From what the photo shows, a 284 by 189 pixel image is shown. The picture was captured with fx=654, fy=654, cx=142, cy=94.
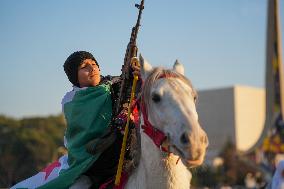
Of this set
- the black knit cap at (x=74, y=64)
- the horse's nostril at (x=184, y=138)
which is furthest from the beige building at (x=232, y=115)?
the horse's nostril at (x=184, y=138)

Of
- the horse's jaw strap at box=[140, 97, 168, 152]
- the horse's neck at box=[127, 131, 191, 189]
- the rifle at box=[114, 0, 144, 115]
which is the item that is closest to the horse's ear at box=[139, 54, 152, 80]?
the horse's jaw strap at box=[140, 97, 168, 152]

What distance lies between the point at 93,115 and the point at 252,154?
67750 millimetres

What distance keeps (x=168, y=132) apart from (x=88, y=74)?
2.05m

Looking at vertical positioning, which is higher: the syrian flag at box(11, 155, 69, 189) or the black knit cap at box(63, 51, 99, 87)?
the black knit cap at box(63, 51, 99, 87)

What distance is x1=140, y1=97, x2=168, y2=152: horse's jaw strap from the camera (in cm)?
571

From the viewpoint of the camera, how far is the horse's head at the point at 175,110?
5.25m


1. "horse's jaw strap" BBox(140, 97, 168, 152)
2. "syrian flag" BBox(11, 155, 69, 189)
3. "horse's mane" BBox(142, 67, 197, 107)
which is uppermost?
"horse's mane" BBox(142, 67, 197, 107)

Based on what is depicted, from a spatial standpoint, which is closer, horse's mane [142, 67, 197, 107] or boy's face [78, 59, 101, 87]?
horse's mane [142, 67, 197, 107]

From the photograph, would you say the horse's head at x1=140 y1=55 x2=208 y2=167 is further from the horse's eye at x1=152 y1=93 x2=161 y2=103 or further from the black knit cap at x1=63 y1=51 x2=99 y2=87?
the black knit cap at x1=63 y1=51 x2=99 y2=87

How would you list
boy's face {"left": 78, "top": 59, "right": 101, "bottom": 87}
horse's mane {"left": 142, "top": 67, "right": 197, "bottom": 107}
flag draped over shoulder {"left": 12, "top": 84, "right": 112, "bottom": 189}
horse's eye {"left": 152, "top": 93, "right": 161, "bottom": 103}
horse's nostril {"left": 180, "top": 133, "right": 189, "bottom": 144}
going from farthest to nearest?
boy's face {"left": 78, "top": 59, "right": 101, "bottom": 87} < flag draped over shoulder {"left": 12, "top": 84, "right": 112, "bottom": 189} < horse's mane {"left": 142, "top": 67, "right": 197, "bottom": 107} < horse's eye {"left": 152, "top": 93, "right": 161, "bottom": 103} < horse's nostril {"left": 180, "top": 133, "right": 189, "bottom": 144}

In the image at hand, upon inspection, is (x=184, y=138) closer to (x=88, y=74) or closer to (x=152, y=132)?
(x=152, y=132)

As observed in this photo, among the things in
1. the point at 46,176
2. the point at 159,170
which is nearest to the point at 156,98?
the point at 159,170

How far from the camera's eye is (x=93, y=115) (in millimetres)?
6859

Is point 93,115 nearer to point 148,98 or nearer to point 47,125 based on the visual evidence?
point 148,98
